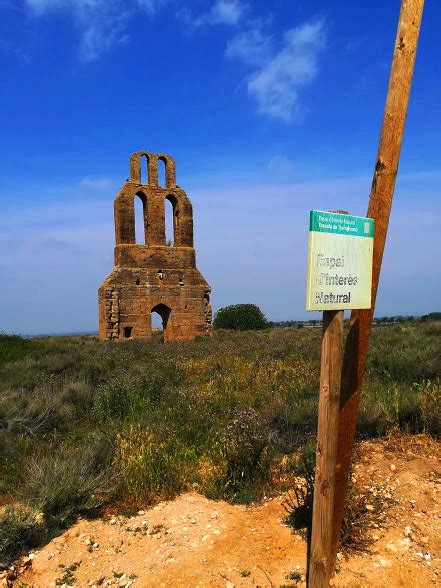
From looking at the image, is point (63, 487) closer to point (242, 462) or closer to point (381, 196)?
point (242, 462)

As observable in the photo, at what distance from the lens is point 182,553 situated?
151 inches

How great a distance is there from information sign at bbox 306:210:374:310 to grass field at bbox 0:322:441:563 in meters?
2.57

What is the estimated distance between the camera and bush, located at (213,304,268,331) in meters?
34.6

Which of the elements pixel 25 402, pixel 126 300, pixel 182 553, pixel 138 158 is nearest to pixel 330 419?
pixel 182 553

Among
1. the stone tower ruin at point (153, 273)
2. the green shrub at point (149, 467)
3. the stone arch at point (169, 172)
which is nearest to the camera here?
the green shrub at point (149, 467)

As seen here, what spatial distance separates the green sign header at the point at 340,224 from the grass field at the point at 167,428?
2.85 meters

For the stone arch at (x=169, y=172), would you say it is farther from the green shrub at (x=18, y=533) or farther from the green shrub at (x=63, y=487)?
the green shrub at (x=18, y=533)

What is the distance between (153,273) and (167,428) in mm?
15502

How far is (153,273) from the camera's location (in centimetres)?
2114

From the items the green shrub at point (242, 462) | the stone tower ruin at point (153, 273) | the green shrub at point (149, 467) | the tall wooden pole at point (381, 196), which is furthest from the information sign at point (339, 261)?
the stone tower ruin at point (153, 273)

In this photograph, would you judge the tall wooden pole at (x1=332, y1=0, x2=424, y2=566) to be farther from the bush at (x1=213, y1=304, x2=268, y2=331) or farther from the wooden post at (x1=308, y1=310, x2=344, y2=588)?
the bush at (x1=213, y1=304, x2=268, y2=331)

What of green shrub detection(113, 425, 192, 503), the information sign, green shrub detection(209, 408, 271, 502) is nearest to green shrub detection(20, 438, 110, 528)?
green shrub detection(113, 425, 192, 503)

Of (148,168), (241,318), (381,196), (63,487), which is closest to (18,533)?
(63,487)

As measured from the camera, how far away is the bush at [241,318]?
34.6 metres
